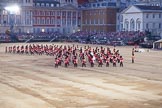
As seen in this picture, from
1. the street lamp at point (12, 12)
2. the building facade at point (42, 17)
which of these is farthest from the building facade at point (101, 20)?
the street lamp at point (12, 12)

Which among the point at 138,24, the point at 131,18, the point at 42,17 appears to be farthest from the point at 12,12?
the point at 138,24

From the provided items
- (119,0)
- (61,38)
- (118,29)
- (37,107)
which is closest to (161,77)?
(37,107)

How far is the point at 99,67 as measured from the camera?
4772 cm

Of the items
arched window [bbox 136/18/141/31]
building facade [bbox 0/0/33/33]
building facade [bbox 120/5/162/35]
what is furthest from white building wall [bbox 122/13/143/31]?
building facade [bbox 0/0/33/33]

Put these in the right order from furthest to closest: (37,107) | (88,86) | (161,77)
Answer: (161,77), (88,86), (37,107)

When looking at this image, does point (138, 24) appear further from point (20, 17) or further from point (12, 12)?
point (12, 12)

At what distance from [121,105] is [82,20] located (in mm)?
123382

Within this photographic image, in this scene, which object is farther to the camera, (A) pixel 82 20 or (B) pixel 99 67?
(A) pixel 82 20

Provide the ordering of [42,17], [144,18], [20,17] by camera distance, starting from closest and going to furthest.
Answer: [144,18], [20,17], [42,17]

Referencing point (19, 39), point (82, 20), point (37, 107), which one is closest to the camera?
point (37, 107)

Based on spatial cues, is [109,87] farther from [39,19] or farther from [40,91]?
[39,19]

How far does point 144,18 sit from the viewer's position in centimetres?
11781

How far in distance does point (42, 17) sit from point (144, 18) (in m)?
38.3

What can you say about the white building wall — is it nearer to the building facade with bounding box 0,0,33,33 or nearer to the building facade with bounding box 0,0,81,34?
the building facade with bounding box 0,0,81,34
